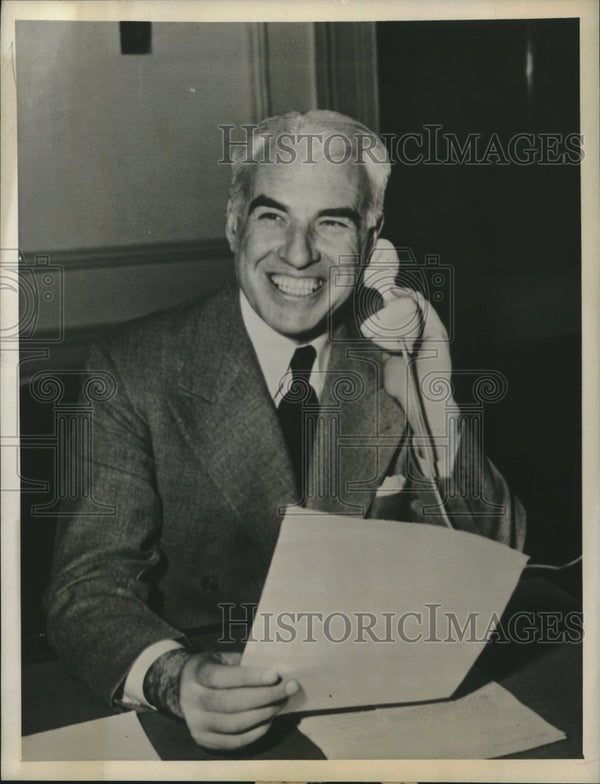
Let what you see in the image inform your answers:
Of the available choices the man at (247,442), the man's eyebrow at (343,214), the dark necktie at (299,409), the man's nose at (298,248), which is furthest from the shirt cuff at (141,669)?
the man's eyebrow at (343,214)

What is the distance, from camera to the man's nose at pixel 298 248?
1.84m

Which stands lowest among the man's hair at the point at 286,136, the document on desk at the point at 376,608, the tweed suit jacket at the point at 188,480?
the document on desk at the point at 376,608

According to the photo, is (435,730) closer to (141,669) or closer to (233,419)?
(141,669)

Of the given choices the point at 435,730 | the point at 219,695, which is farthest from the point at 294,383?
the point at 435,730

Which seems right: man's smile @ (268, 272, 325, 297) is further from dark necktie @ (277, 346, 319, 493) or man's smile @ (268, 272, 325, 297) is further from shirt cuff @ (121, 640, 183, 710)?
shirt cuff @ (121, 640, 183, 710)

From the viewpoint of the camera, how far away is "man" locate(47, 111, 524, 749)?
1.84 meters

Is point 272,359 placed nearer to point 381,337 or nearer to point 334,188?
point 381,337

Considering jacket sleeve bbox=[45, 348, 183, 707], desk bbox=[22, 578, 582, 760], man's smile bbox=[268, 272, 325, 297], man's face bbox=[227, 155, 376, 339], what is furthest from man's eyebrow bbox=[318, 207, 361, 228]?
desk bbox=[22, 578, 582, 760]

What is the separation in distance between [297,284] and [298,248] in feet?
0.23

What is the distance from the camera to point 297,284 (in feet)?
6.09

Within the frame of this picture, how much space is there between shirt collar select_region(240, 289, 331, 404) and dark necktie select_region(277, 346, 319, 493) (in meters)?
0.01

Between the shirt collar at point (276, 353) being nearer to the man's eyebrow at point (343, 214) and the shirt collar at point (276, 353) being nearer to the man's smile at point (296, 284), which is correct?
the man's smile at point (296, 284)

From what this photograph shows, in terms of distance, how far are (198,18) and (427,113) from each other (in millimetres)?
479

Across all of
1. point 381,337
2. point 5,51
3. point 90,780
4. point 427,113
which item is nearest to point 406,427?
point 381,337
